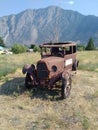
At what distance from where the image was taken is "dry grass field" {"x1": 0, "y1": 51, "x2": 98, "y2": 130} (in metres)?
9.56

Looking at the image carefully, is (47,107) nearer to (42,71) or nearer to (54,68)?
(42,71)

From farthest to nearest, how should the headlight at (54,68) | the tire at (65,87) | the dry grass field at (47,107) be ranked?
the headlight at (54,68) → the tire at (65,87) → the dry grass field at (47,107)

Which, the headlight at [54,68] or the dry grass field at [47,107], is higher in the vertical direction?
the headlight at [54,68]

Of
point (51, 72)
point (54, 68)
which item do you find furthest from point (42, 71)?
point (54, 68)

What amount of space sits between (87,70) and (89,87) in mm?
5615

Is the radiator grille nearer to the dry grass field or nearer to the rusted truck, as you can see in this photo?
the rusted truck

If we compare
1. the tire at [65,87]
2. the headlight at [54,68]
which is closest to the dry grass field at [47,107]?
the tire at [65,87]

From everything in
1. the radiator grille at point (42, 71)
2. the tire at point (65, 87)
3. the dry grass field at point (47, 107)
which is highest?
the radiator grille at point (42, 71)

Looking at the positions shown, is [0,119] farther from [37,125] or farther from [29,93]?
[29,93]

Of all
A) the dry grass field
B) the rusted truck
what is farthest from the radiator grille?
the dry grass field

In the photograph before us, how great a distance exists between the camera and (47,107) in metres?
A: 11.3

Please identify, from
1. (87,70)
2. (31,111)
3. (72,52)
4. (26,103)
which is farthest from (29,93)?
(87,70)

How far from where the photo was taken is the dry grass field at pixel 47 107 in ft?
31.4

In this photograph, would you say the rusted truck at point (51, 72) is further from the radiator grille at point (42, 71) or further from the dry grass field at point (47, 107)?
the dry grass field at point (47, 107)
